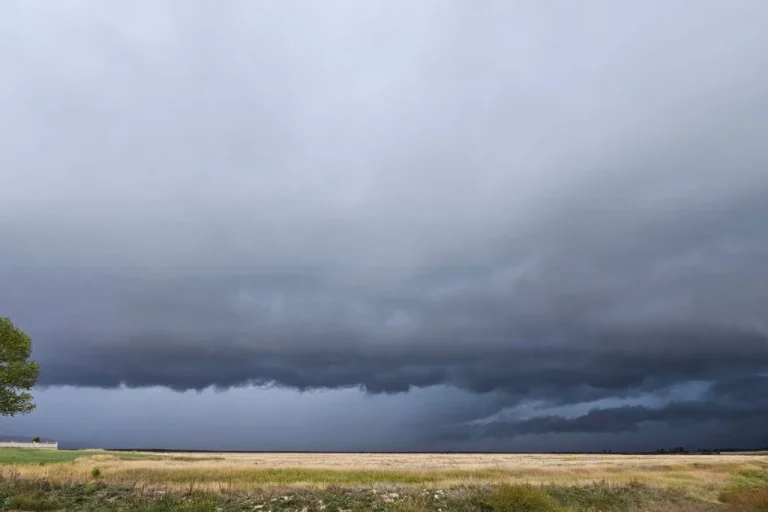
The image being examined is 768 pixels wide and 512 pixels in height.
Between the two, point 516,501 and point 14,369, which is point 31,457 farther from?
point 516,501

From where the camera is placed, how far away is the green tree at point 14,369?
54312 mm

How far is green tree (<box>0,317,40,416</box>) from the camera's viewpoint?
178 ft

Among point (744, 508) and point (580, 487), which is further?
point (580, 487)

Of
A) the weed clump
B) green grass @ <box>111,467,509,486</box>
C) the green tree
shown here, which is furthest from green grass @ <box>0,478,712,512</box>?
the green tree

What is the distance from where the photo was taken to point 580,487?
42.2 metres

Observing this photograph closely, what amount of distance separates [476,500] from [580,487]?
13.8 m

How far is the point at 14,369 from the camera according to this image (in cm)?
5450

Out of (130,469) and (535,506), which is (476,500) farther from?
(130,469)

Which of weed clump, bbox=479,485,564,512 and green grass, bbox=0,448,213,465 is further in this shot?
green grass, bbox=0,448,213,465

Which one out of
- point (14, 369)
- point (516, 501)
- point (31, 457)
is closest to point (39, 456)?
point (31, 457)

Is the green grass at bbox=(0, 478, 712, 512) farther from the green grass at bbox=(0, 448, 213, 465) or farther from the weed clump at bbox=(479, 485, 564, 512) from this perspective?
the green grass at bbox=(0, 448, 213, 465)

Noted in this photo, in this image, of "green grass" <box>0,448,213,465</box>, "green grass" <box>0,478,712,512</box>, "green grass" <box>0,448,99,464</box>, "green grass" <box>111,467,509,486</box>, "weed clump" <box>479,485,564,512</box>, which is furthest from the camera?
"green grass" <box>0,448,213,465</box>

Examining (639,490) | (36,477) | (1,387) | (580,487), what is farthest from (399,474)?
(1,387)

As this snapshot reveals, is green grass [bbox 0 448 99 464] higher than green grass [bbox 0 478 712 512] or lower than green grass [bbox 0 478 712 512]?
higher
